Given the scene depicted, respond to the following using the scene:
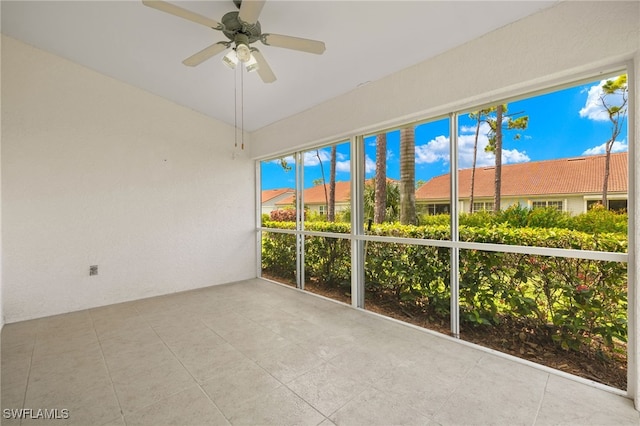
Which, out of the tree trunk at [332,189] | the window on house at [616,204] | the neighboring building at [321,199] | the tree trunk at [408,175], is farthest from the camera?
the tree trunk at [332,189]

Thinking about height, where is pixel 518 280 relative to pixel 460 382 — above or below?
above

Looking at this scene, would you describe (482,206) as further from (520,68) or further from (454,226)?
(520,68)

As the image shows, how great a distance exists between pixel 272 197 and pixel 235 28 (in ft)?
10.3

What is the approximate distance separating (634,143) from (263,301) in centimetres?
378

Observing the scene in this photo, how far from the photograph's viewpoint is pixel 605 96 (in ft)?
6.81

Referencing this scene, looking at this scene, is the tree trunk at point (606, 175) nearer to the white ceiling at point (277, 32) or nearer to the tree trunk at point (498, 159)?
the tree trunk at point (498, 159)

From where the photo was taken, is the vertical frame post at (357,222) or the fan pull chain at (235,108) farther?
the vertical frame post at (357,222)

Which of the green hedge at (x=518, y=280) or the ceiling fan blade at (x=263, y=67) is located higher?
the ceiling fan blade at (x=263, y=67)

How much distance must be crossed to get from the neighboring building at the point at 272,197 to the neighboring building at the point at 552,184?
2.62m

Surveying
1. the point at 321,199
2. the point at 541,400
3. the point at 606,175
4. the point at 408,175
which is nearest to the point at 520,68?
the point at 606,175

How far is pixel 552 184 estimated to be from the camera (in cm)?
229

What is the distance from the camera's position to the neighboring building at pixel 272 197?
477cm

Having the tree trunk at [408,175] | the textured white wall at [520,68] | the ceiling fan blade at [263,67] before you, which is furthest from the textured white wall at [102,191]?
the tree trunk at [408,175]

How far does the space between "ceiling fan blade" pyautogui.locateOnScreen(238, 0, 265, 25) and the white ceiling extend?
449 mm
